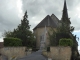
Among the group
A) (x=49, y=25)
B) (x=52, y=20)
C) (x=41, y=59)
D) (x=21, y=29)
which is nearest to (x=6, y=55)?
(x=41, y=59)

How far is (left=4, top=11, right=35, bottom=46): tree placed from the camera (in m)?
45.0

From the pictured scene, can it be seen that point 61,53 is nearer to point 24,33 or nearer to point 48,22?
point 24,33

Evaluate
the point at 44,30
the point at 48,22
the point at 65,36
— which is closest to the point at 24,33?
the point at 44,30

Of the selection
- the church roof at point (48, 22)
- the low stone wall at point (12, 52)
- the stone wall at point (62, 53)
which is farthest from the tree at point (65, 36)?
the church roof at point (48, 22)

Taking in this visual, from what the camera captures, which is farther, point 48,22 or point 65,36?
point 48,22

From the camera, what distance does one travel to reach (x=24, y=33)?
46.1 meters

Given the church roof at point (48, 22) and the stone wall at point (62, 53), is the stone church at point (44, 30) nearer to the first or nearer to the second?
the church roof at point (48, 22)

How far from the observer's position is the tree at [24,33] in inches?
1770

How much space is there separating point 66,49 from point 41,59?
4.57 meters

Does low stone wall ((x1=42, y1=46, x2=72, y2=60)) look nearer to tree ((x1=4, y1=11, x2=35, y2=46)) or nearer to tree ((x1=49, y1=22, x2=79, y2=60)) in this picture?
tree ((x1=49, y1=22, x2=79, y2=60))

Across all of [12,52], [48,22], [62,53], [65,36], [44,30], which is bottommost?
[62,53]

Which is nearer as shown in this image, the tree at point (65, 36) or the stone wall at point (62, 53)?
the stone wall at point (62, 53)

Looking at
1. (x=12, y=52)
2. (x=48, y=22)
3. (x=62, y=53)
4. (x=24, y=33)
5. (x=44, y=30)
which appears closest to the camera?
(x=62, y=53)

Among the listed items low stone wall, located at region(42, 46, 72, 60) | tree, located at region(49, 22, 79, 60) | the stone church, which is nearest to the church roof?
the stone church
